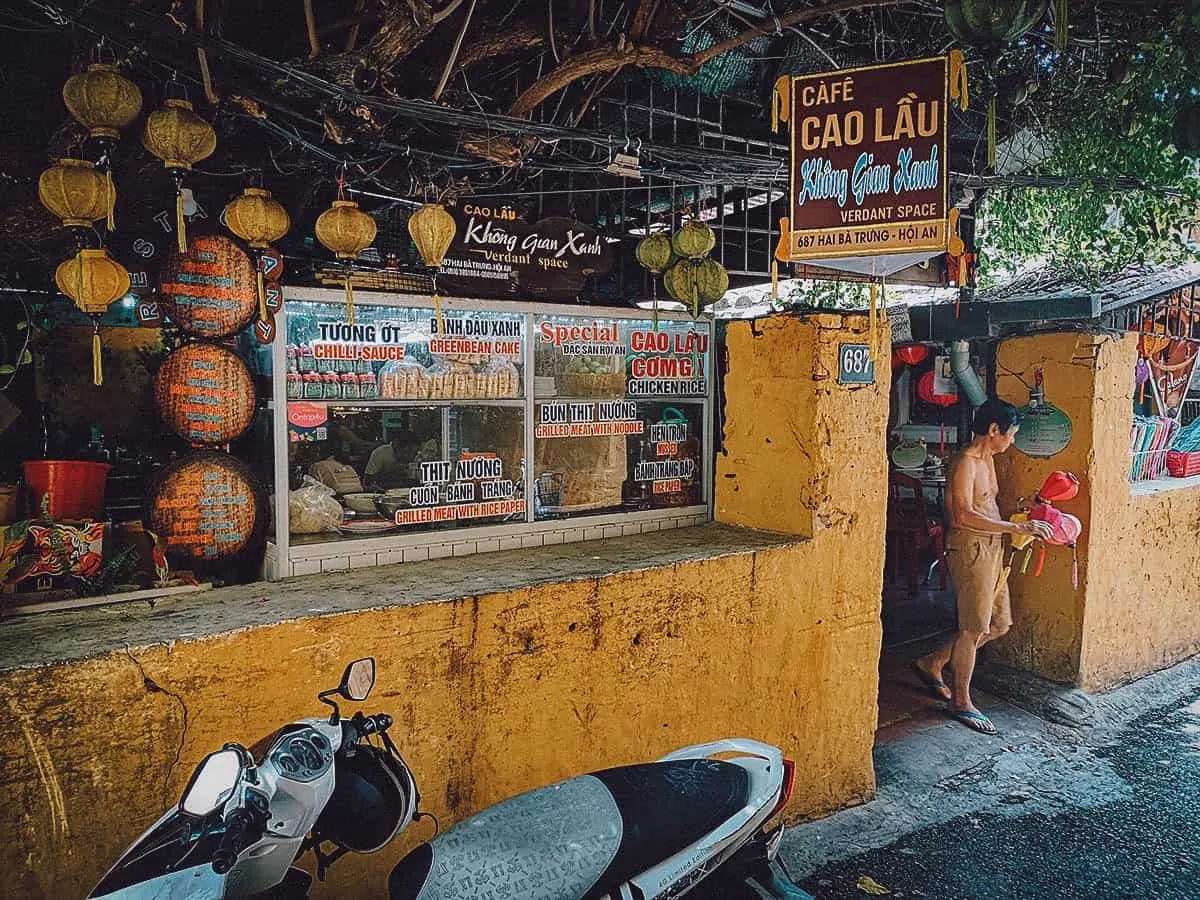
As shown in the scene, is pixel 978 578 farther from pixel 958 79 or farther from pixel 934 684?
pixel 958 79

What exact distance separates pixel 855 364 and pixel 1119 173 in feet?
12.2

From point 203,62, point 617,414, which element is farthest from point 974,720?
point 203,62

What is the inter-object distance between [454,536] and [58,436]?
17.9 feet

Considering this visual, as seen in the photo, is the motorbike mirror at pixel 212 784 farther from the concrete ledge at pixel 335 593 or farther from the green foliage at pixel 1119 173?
the green foliage at pixel 1119 173

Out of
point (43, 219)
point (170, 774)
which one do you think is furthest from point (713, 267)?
point (170, 774)

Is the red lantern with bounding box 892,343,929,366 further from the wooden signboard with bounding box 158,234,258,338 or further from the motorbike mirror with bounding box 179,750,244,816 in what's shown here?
the motorbike mirror with bounding box 179,750,244,816

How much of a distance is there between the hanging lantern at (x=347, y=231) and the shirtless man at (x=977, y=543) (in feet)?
17.4

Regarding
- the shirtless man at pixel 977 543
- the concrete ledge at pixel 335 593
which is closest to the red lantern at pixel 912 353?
the shirtless man at pixel 977 543

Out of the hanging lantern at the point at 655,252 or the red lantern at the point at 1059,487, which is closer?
the hanging lantern at the point at 655,252

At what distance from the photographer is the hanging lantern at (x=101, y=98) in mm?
3389

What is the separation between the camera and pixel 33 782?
9.17 feet

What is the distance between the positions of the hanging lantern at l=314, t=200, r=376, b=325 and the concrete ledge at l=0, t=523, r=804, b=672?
61.0 inches

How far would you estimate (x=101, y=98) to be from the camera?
11.2ft

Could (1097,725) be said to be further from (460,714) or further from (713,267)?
(460,714)
